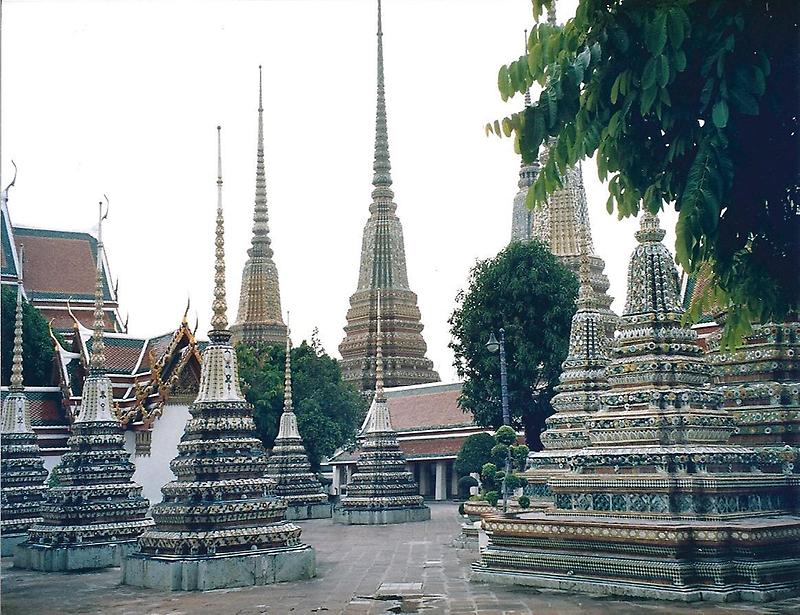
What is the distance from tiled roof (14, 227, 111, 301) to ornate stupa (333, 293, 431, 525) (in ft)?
64.4

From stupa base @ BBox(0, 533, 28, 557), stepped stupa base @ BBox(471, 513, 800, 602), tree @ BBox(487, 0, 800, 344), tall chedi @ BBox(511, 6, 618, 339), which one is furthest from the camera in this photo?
tall chedi @ BBox(511, 6, 618, 339)

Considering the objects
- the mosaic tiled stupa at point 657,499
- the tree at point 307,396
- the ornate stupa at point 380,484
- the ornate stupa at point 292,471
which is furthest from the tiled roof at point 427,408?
the mosaic tiled stupa at point 657,499

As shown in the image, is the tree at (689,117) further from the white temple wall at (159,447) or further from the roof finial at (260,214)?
the roof finial at (260,214)

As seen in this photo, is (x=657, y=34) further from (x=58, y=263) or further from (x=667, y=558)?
(x=58, y=263)

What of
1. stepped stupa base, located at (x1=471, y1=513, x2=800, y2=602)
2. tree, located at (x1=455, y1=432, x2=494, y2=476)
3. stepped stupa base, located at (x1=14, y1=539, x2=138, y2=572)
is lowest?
stepped stupa base, located at (x1=14, y1=539, x2=138, y2=572)

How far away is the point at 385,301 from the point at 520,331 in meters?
25.3

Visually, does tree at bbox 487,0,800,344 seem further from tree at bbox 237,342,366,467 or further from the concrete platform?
tree at bbox 237,342,366,467

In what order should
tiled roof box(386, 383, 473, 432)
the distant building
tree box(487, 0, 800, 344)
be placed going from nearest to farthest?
tree box(487, 0, 800, 344), the distant building, tiled roof box(386, 383, 473, 432)

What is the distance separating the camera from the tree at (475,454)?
31.3 meters

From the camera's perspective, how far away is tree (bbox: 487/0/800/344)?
21.6ft

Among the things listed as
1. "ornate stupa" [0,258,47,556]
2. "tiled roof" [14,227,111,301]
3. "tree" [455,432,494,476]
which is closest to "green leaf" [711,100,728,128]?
"ornate stupa" [0,258,47,556]

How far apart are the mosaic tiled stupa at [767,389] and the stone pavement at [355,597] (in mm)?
4104

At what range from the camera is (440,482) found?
1849 inches

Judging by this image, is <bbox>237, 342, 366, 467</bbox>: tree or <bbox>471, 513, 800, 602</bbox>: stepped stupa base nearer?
<bbox>471, 513, 800, 602</bbox>: stepped stupa base
